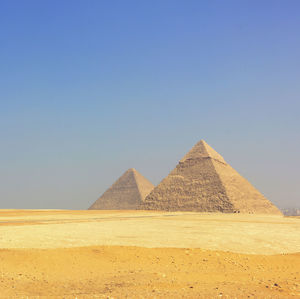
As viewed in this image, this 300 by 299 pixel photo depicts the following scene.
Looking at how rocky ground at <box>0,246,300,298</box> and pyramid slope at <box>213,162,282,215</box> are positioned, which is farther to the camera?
pyramid slope at <box>213,162,282,215</box>

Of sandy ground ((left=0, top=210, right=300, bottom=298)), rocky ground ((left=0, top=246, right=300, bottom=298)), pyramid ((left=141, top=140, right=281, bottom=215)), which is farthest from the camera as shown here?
pyramid ((left=141, top=140, right=281, bottom=215))

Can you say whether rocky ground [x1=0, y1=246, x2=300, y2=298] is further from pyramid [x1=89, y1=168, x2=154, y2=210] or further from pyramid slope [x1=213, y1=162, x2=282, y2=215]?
pyramid [x1=89, y1=168, x2=154, y2=210]

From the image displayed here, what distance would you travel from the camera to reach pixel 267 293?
7855 mm

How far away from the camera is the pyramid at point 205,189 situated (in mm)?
69062

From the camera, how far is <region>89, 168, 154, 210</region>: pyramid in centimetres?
10136

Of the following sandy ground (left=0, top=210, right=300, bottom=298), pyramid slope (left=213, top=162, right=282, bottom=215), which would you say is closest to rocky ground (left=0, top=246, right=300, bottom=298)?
sandy ground (left=0, top=210, right=300, bottom=298)

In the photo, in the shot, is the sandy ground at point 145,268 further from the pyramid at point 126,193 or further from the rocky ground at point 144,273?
the pyramid at point 126,193

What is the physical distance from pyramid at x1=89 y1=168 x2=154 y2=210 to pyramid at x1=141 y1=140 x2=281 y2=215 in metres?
20.8

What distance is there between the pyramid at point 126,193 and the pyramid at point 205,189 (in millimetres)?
20782

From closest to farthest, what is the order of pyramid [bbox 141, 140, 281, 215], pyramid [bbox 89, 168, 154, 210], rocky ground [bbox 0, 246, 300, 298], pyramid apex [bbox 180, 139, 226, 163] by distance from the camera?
rocky ground [bbox 0, 246, 300, 298]
pyramid [bbox 141, 140, 281, 215]
pyramid apex [bbox 180, 139, 226, 163]
pyramid [bbox 89, 168, 154, 210]

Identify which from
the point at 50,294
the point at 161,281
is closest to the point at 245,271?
the point at 161,281

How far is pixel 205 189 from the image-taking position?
73.1m

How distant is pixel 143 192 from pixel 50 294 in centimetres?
9479

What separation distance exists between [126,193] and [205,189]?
3651cm
